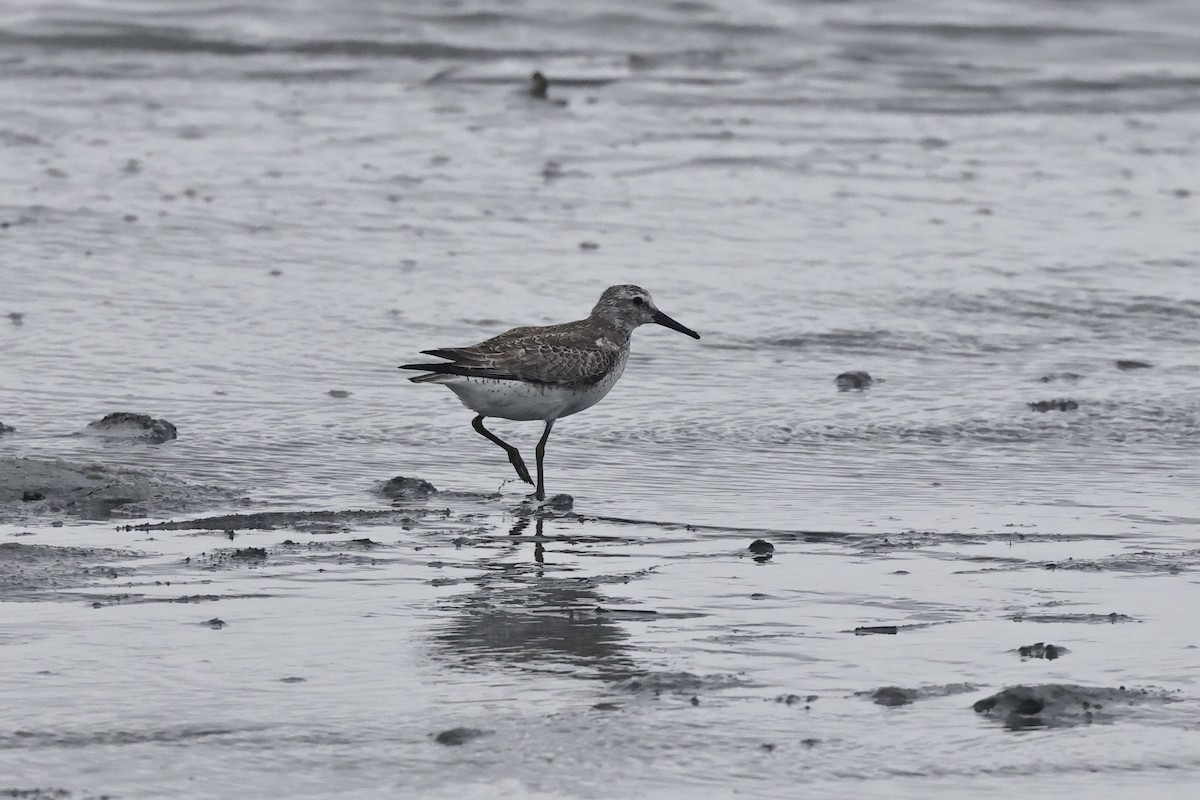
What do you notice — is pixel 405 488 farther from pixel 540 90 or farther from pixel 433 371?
pixel 540 90

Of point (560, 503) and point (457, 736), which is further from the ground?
point (560, 503)

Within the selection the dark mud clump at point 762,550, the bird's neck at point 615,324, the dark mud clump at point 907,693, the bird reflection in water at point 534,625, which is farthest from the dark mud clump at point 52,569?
the bird's neck at point 615,324

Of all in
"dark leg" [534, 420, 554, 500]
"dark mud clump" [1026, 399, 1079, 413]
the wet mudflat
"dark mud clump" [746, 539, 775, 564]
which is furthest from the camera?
"dark mud clump" [1026, 399, 1079, 413]

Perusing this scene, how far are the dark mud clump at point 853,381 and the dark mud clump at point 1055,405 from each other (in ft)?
2.75

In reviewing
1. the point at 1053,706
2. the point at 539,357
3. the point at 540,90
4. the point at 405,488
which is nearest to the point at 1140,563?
the point at 1053,706

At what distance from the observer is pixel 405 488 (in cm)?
734

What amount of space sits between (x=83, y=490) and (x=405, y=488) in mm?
1196

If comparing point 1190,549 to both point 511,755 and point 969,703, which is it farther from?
point 511,755

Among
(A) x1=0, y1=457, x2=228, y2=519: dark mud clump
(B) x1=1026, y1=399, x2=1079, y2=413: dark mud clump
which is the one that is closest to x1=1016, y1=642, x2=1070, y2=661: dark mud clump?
(A) x1=0, y1=457, x2=228, y2=519: dark mud clump

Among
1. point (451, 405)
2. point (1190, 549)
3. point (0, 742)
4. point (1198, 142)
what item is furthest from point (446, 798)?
point (1198, 142)

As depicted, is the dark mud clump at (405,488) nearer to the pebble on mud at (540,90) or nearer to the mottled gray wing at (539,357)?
the mottled gray wing at (539,357)

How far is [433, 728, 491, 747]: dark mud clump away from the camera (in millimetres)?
4680

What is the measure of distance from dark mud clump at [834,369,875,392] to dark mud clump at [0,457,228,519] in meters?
3.48

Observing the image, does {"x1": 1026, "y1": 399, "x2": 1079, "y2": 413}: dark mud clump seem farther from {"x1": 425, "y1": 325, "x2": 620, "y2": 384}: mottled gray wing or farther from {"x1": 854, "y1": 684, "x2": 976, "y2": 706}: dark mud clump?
{"x1": 854, "y1": 684, "x2": 976, "y2": 706}: dark mud clump
